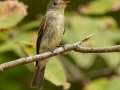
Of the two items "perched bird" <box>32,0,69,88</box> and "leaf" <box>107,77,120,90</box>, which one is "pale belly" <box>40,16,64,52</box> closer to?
"perched bird" <box>32,0,69,88</box>

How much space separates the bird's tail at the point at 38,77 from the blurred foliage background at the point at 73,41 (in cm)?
8

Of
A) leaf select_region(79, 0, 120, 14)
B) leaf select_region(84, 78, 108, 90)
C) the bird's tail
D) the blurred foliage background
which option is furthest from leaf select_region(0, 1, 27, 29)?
leaf select_region(79, 0, 120, 14)

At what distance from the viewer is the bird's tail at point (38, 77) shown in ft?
16.3

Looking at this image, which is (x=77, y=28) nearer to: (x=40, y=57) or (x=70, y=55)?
(x=70, y=55)

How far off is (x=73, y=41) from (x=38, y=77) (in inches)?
21.4

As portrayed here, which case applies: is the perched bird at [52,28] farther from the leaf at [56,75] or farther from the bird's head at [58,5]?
the leaf at [56,75]

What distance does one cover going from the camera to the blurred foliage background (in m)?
4.73

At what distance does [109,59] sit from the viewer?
5.34 m

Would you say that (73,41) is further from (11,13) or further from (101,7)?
(11,13)

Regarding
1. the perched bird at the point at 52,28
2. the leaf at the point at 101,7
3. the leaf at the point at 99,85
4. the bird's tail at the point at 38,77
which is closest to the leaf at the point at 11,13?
the perched bird at the point at 52,28

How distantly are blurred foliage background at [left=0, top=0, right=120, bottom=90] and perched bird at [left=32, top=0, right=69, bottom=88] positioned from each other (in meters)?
0.10

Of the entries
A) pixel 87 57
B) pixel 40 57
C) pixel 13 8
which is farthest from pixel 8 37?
pixel 40 57

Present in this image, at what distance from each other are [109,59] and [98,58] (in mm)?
390

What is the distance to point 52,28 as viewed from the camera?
4754 millimetres
